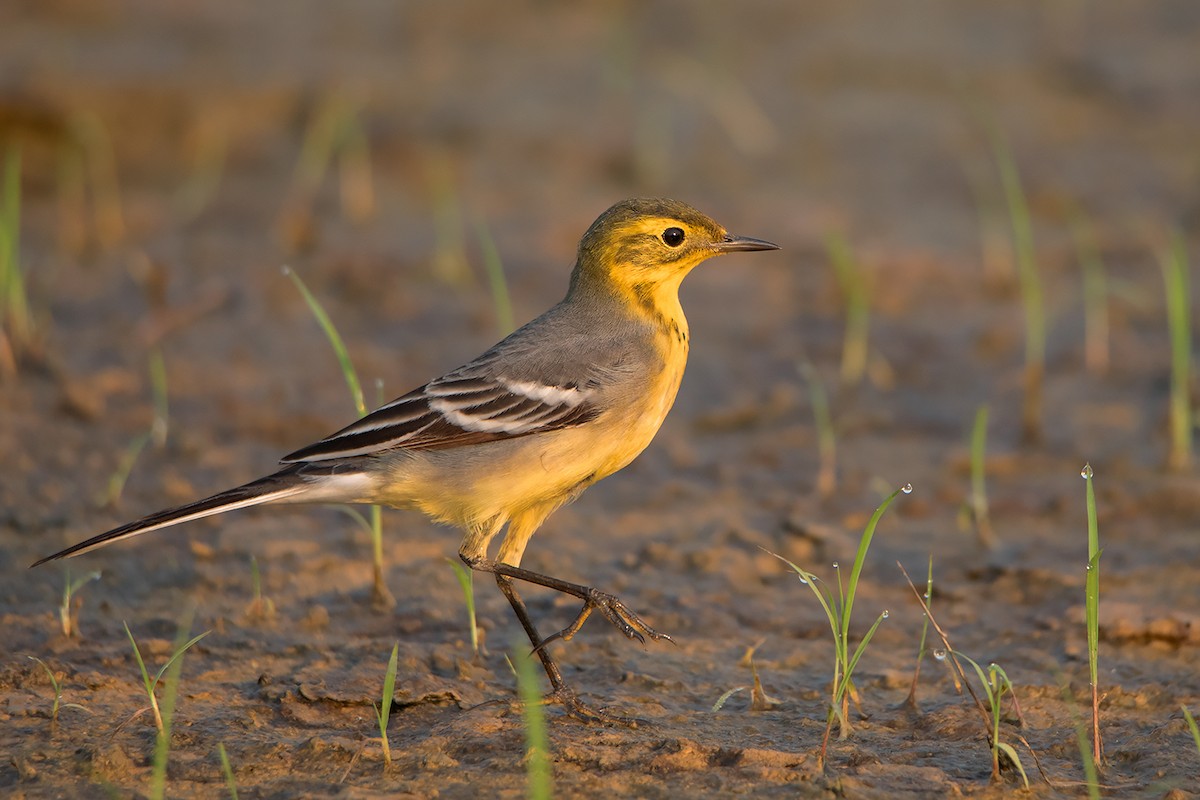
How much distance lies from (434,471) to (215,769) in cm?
147

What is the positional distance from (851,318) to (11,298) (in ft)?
16.7

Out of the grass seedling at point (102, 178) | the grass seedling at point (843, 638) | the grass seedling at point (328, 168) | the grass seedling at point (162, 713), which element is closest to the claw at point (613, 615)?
the grass seedling at point (843, 638)

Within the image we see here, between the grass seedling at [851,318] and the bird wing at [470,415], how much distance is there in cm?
331

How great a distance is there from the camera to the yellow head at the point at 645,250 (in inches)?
258

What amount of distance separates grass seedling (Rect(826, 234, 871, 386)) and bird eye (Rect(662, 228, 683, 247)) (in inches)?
95.5

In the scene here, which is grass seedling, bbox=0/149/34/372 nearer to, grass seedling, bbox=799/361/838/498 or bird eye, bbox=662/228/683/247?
bird eye, bbox=662/228/683/247

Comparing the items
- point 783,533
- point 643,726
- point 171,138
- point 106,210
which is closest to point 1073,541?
point 783,533

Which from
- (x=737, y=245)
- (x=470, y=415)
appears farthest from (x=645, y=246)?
(x=470, y=415)

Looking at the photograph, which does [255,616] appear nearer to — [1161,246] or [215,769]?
[215,769]

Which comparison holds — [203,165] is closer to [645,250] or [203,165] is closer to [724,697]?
[645,250]

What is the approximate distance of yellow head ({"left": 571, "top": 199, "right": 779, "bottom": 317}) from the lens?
21.5 feet

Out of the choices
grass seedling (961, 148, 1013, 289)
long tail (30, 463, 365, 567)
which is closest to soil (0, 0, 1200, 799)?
grass seedling (961, 148, 1013, 289)

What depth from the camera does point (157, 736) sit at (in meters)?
5.21

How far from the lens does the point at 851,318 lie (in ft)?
30.8
